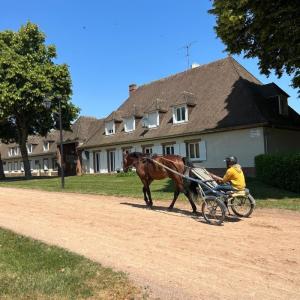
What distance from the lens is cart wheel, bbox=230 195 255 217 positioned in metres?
11.9

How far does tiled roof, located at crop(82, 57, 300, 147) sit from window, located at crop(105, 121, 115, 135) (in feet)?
1.65

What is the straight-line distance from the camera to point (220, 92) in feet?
110

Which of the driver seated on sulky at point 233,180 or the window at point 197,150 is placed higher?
the window at point 197,150

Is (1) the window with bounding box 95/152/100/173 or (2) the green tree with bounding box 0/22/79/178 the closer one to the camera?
(2) the green tree with bounding box 0/22/79/178

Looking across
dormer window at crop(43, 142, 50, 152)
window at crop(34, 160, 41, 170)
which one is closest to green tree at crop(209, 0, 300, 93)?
dormer window at crop(43, 142, 50, 152)

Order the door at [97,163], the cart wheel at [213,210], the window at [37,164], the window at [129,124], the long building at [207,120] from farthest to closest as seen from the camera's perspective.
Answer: the window at [37,164] → the door at [97,163] → the window at [129,124] → the long building at [207,120] → the cart wheel at [213,210]

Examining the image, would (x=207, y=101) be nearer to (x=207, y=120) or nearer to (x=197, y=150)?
(x=207, y=120)

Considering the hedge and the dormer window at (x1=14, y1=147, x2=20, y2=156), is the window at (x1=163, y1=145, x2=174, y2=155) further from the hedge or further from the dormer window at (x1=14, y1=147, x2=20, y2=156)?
the dormer window at (x1=14, y1=147, x2=20, y2=156)

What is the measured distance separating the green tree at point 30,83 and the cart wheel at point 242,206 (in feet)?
86.8

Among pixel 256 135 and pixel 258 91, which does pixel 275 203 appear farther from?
pixel 258 91

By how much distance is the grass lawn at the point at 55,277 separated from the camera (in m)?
6.13

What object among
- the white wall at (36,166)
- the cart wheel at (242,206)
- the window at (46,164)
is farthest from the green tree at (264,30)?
the window at (46,164)

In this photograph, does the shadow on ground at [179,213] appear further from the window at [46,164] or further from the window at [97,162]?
the window at [46,164]

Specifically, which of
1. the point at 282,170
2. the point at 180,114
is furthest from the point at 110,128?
the point at 282,170
